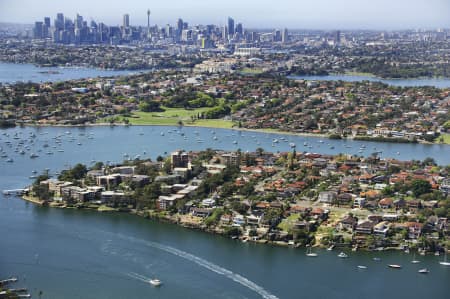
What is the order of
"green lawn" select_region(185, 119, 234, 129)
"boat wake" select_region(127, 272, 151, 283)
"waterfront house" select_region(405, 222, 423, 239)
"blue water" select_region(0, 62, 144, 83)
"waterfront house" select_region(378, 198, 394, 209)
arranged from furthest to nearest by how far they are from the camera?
"blue water" select_region(0, 62, 144, 83)
"green lawn" select_region(185, 119, 234, 129)
"waterfront house" select_region(378, 198, 394, 209)
"waterfront house" select_region(405, 222, 423, 239)
"boat wake" select_region(127, 272, 151, 283)

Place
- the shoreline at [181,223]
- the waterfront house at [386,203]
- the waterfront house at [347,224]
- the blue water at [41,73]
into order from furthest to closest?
1. the blue water at [41,73]
2. the waterfront house at [386,203]
3. the waterfront house at [347,224]
4. the shoreline at [181,223]

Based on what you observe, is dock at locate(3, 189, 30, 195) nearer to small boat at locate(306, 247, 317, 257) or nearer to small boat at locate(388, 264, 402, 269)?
small boat at locate(306, 247, 317, 257)

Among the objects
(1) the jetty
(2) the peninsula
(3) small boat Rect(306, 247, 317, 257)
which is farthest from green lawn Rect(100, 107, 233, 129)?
(3) small boat Rect(306, 247, 317, 257)

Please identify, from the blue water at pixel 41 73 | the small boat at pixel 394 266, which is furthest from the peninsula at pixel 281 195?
the blue water at pixel 41 73

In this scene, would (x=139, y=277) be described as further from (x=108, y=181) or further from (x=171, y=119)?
(x=171, y=119)

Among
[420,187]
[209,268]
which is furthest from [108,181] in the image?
[420,187]

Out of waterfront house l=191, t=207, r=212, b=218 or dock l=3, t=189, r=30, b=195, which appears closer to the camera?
waterfront house l=191, t=207, r=212, b=218

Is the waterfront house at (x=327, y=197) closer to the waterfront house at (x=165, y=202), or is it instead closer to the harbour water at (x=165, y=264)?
the harbour water at (x=165, y=264)
